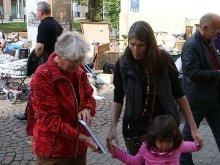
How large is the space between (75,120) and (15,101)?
5.02 metres

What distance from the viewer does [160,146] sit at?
2.46 metres

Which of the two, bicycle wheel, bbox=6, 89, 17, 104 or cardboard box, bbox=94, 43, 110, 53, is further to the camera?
cardboard box, bbox=94, 43, 110, 53

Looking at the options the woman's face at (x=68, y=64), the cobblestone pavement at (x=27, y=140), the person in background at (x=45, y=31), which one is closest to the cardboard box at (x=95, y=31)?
the cobblestone pavement at (x=27, y=140)

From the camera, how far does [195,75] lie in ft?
11.4

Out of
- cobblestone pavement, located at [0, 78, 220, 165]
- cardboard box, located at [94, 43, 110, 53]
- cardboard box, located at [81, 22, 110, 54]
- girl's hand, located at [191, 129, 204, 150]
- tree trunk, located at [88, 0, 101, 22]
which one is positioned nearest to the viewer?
girl's hand, located at [191, 129, 204, 150]

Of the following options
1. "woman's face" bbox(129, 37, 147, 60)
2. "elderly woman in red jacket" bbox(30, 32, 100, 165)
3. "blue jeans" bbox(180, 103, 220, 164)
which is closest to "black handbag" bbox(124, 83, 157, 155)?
"woman's face" bbox(129, 37, 147, 60)

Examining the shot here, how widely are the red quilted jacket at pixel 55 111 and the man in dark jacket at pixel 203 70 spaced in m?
1.43

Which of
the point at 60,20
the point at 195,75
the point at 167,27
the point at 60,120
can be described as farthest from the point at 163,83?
the point at 167,27

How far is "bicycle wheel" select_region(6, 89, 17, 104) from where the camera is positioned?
23.3 ft

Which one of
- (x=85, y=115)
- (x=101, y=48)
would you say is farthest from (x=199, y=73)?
(x=101, y=48)

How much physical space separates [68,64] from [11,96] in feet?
17.4

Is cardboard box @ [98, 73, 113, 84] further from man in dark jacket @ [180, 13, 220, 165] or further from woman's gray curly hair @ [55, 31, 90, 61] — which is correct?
woman's gray curly hair @ [55, 31, 90, 61]

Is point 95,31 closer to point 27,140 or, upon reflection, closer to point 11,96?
point 11,96

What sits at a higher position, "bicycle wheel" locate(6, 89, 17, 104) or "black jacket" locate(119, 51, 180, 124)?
"black jacket" locate(119, 51, 180, 124)
